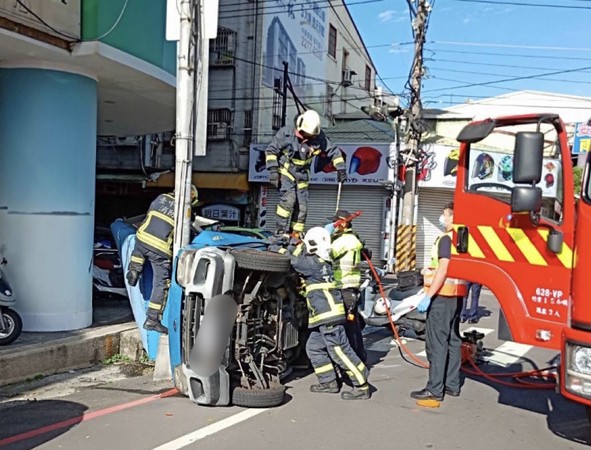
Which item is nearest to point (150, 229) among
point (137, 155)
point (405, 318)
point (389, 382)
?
point (389, 382)

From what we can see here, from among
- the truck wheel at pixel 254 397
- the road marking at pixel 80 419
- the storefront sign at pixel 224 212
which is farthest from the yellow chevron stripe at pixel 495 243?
the storefront sign at pixel 224 212

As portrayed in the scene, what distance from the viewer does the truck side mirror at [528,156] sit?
414cm

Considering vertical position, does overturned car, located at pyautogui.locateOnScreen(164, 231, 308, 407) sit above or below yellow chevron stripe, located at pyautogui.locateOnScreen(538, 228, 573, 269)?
below

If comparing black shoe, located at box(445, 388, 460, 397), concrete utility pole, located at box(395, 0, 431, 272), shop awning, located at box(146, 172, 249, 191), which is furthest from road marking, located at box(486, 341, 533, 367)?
shop awning, located at box(146, 172, 249, 191)

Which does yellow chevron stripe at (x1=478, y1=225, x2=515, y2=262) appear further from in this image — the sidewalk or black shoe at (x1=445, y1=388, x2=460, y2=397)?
the sidewalk

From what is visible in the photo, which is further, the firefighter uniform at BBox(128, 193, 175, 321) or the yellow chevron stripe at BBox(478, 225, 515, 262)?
the firefighter uniform at BBox(128, 193, 175, 321)

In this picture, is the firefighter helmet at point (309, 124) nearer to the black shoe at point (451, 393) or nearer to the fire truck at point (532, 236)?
the fire truck at point (532, 236)

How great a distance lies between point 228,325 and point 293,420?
0.94 m

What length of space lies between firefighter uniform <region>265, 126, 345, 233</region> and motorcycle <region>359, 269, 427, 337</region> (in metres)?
1.18

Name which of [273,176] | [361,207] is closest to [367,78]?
[361,207]

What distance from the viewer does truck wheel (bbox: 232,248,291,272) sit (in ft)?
17.4

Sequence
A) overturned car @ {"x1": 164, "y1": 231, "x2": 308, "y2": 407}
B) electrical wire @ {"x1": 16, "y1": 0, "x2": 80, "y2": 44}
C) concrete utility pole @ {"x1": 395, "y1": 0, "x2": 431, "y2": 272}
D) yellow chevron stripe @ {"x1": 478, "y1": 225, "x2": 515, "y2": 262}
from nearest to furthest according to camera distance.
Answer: yellow chevron stripe @ {"x1": 478, "y1": 225, "x2": 515, "y2": 262}
overturned car @ {"x1": 164, "y1": 231, "x2": 308, "y2": 407}
electrical wire @ {"x1": 16, "y1": 0, "x2": 80, "y2": 44}
concrete utility pole @ {"x1": 395, "y1": 0, "x2": 431, "y2": 272}

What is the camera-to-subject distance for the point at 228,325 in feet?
16.9

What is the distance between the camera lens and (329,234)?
5.99 m
